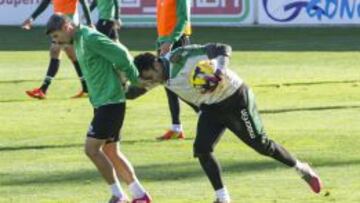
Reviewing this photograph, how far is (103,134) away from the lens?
10031 millimetres

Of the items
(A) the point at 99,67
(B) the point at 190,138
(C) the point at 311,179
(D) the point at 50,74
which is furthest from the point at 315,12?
(A) the point at 99,67

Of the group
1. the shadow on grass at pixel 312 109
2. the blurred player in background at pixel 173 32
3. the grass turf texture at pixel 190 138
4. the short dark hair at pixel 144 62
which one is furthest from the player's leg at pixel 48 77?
the short dark hair at pixel 144 62

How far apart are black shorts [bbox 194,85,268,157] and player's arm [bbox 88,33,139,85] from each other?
0.73 meters

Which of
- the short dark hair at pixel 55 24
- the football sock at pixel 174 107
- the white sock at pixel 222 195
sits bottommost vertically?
the football sock at pixel 174 107

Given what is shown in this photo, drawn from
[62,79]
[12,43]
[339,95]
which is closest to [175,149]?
[339,95]

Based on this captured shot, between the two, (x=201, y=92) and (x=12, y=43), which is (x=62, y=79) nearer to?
(x=12, y=43)

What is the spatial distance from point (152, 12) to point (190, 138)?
2052cm

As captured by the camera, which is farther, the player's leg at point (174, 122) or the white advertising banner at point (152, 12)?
the white advertising banner at point (152, 12)

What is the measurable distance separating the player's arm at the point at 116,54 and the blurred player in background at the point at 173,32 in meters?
4.15

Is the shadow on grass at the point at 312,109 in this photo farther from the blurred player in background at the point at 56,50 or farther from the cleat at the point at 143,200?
the cleat at the point at 143,200

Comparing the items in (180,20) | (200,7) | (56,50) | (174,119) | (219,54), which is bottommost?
(200,7)

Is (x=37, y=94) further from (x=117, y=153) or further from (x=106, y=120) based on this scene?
(x=106, y=120)

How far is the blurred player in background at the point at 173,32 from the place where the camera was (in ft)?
46.8

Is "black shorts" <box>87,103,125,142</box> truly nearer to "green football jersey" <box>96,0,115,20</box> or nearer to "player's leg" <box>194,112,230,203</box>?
"player's leg" <box>194,112,230,203</box>
